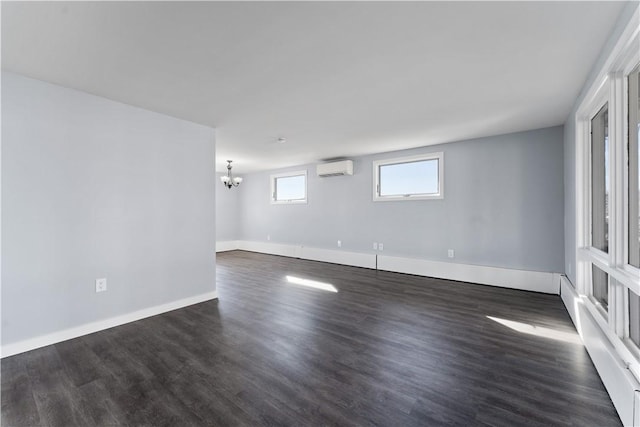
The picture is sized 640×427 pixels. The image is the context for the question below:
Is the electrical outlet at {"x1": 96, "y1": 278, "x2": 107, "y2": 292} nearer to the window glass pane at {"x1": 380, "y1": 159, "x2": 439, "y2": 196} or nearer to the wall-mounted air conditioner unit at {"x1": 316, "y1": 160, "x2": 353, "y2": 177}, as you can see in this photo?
the wall-mounted air conditioner unit at {"x1": 316, "y1": 160, "x2": 353, "y2": 177}

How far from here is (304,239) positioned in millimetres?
6461

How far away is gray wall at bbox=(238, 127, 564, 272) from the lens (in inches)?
145

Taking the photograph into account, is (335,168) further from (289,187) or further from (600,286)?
(600,286)

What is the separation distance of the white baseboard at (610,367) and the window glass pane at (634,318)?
139 millimetres

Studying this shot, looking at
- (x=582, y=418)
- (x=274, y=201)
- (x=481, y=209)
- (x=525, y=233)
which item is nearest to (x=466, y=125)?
(x=481, y=209)

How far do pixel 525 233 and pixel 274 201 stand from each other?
5415 mm

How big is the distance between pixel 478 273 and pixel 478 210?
39.2 inches

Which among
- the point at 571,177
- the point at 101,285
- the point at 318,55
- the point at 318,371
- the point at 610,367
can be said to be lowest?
the point at 318,371

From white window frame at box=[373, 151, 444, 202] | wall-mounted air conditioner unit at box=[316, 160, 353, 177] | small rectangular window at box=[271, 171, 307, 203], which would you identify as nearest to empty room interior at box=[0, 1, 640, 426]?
white window frame at box=[373, 151, 444, 202]

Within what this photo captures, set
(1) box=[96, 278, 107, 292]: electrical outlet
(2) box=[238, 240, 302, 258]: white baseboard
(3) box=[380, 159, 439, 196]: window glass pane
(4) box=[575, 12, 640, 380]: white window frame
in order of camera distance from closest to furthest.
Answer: (4) box=[575, 12, 640, 380]: white window frame, (1) box=[96, 278, 107, 292]: electrical outlet, (3) box=[380, 159, 439, 196]: window glass pane, (2) box=[238, 240, 302, 258]: white baseboard

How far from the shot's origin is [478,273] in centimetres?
413

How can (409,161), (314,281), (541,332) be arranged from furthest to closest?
(409,161) < (314,281) < (541,332)

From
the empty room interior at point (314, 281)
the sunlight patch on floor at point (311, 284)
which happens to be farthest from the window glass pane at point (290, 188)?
the sunlight patch on floor at point (311, 284)

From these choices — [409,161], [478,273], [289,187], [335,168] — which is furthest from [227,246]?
[478,273]
